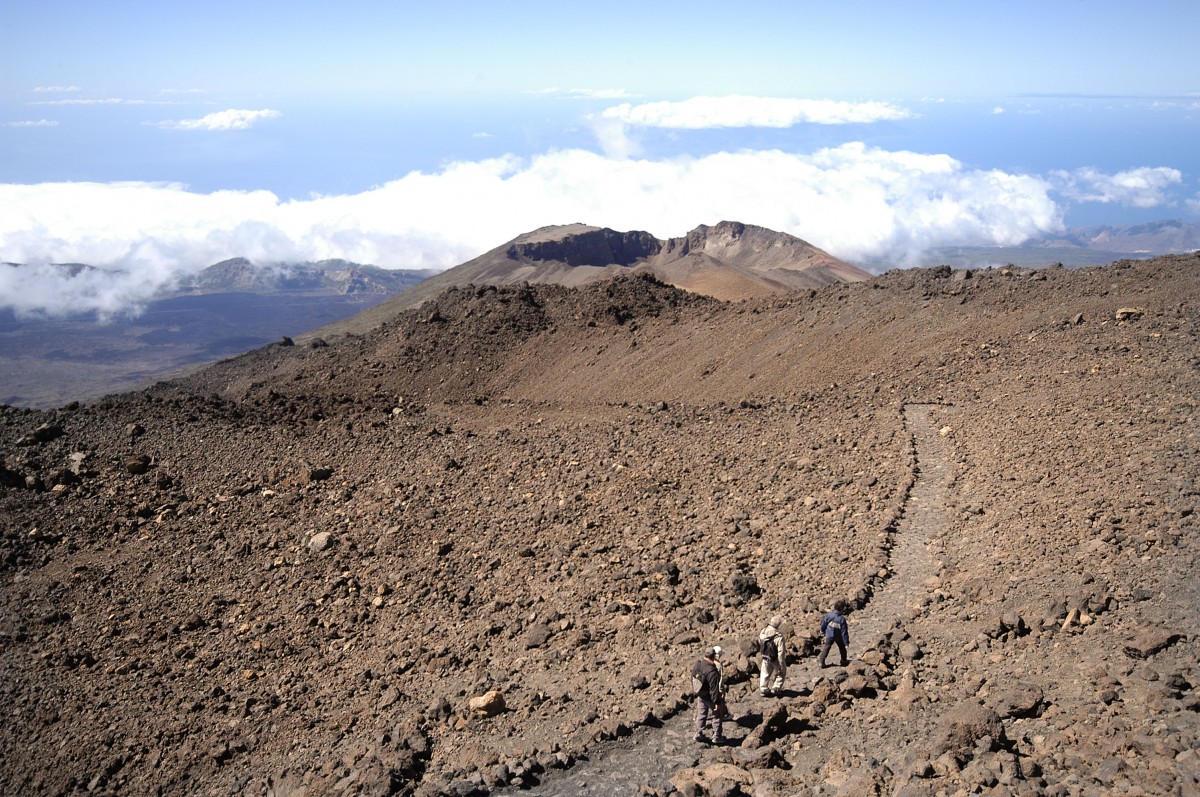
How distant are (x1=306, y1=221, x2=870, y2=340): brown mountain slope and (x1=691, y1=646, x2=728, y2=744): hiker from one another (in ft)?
172

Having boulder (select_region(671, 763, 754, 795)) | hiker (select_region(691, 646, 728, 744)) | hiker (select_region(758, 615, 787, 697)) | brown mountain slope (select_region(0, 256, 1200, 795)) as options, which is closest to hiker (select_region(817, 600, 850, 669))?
brown mountain slope (select_region(0, 256, 1200, 795))

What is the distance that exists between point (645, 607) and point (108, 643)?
289 inches

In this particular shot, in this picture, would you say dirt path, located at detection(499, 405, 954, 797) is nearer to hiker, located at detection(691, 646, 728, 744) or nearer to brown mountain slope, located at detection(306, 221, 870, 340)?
hiker, located at detection(691, 646, 728, 744)

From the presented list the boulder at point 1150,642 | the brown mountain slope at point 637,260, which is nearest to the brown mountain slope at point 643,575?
the boulder at point 1150,642

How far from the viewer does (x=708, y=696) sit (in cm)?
820

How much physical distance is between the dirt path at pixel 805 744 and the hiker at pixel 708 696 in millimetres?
205

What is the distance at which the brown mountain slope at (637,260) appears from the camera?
62562mm

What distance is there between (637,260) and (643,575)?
2502 inches

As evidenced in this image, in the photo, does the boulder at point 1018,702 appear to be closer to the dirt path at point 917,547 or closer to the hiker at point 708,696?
the dirt path at point 917,547

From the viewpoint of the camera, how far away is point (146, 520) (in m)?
15.1

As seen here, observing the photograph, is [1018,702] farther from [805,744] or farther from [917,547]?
[917,547]

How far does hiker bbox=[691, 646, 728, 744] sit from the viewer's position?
26.7ft

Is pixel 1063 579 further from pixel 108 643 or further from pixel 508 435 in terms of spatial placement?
pixel 108 643

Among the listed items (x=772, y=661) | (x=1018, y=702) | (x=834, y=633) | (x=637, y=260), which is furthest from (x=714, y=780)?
(x=637, y=260)
